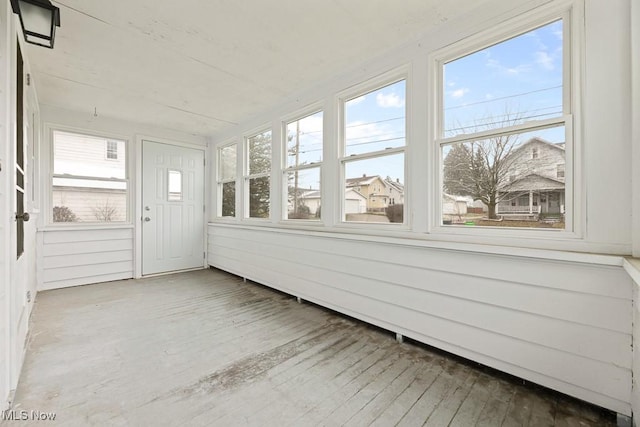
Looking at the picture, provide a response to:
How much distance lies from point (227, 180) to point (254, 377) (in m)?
3.64

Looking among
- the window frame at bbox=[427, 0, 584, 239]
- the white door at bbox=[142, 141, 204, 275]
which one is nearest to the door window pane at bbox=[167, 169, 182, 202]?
the white door at bbox=[142, 141, 204, 275]

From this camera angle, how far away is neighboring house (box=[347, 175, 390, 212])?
2.67 meters

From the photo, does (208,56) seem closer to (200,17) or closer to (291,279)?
(200,17)

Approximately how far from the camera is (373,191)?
277cm

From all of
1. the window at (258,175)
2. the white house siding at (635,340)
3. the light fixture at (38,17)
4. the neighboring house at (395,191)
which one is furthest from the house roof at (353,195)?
the light fixture at (38,17)

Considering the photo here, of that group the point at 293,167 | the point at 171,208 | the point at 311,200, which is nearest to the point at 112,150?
the point at 171,208

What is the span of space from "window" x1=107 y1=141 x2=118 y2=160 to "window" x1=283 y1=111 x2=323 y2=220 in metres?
2.78

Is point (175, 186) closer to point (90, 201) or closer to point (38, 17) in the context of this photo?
point (90, 201)

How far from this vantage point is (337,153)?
302 cm

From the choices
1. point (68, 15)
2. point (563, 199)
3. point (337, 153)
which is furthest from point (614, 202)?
point (68, 15)

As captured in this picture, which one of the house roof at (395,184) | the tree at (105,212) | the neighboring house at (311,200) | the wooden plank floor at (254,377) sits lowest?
the wooden plank floor at (254,377)

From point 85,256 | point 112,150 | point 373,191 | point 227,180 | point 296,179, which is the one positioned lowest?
point 85,256

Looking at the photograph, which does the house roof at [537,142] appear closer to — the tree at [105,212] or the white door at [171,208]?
the white door at [171,208]

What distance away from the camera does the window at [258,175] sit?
4.13 metres
